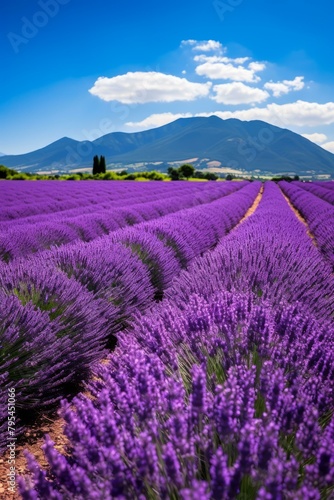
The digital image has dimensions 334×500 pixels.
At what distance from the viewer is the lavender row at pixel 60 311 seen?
7.04 ft

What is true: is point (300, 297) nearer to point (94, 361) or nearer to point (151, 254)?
point (94, 361)

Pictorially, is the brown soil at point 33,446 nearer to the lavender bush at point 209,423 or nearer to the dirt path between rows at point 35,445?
the dirt path between rows at point 35,445

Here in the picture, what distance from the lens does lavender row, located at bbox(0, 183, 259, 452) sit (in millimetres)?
2145

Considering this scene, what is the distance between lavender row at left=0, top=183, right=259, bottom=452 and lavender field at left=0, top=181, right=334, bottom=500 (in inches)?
0.5

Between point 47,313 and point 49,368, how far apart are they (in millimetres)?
306

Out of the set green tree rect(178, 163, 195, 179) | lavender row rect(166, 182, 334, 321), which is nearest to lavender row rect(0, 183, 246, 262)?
lavender row rect(166, 182, 334, 321)

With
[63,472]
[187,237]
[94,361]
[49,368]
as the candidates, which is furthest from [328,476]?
[187,237]

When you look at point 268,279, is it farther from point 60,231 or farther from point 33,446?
point 60,231

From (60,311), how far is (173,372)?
Result: 1268mm

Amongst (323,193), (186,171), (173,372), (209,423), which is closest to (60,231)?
(173,372)

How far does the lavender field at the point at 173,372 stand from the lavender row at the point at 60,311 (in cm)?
1

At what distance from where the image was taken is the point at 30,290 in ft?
8.58

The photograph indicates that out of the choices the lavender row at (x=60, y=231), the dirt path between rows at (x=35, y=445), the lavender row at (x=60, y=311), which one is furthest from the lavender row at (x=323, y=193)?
the dirt path between rows at (x=35, y=445)

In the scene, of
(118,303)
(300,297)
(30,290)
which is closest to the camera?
(300,297)
